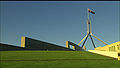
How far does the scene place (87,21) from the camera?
197 feet

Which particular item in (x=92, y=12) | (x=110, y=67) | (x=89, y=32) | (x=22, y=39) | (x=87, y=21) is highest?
(x=92, y=12)

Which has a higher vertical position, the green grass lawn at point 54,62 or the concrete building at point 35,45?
the concrete building at point 35,45

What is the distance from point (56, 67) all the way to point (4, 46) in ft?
51.8

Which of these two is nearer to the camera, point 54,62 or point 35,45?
point 54,62

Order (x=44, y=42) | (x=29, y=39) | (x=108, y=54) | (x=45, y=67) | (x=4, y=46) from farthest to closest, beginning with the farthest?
(x=44, y=42)
(x=29, y=39)
(x=4, y=46)
(x=108, y=54)
(x=45, y=67)

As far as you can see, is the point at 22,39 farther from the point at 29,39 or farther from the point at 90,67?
the point at 90,67

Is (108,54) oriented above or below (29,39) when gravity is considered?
below

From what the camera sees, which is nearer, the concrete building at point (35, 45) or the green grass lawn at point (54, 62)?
the green grass lawn at point (54, 62)

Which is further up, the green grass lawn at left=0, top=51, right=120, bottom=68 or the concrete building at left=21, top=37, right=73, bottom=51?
the concrete building at left=21, top=37, right=73, bottom=51

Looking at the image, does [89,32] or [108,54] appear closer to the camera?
[108,54]

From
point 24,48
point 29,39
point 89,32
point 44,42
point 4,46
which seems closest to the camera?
point 4,46

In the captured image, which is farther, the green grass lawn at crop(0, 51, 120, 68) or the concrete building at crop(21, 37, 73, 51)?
the concrete building at crop(21, 37, 73, 51)

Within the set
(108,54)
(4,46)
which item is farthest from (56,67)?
(4,46)

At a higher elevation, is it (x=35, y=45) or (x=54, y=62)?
(x=35, y=45)
